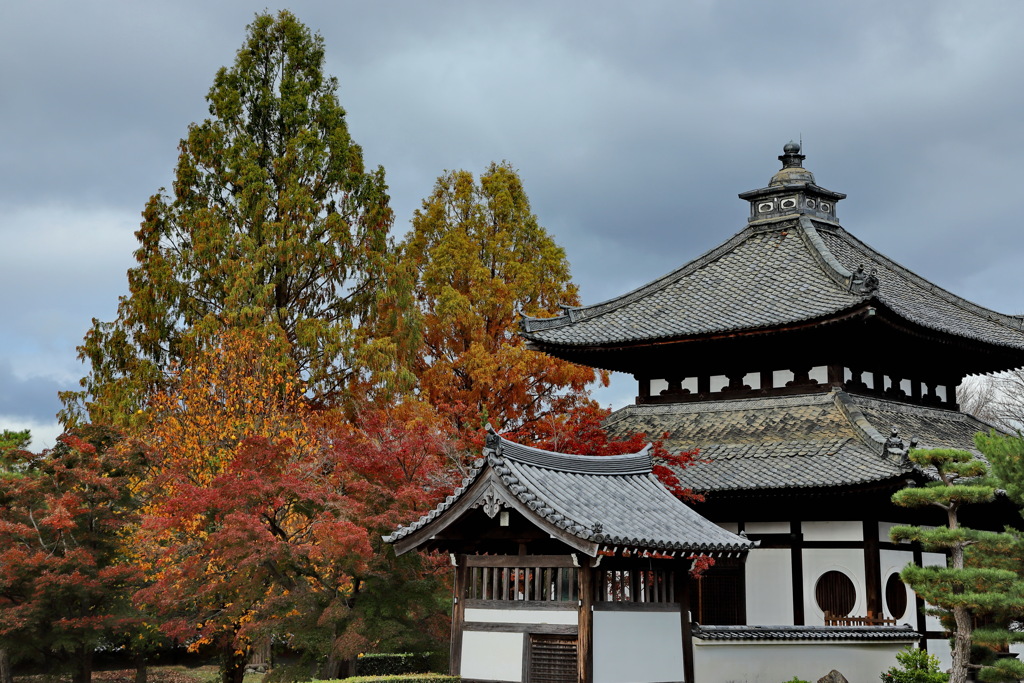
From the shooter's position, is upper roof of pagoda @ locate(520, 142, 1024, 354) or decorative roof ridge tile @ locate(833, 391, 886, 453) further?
upper roof of pagoda @ locate(520, 142, 1024, 354)

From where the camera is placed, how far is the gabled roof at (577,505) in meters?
15.9

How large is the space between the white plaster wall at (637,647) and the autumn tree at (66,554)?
12.6 meters

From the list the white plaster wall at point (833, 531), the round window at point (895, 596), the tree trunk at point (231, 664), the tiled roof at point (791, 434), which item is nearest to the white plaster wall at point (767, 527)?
the white plaster wall at point (833, 531)

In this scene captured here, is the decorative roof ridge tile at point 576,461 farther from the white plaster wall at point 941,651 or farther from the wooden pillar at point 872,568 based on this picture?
the white plaster wall at point 941,651

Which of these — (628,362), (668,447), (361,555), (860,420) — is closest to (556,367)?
(628,362)

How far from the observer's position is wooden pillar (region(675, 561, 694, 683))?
17828mm

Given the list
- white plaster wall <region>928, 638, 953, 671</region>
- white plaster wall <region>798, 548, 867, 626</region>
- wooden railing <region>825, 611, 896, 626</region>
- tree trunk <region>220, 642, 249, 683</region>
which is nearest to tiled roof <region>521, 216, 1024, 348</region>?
white plaster wall <region>798, 548, 867, 626</region>

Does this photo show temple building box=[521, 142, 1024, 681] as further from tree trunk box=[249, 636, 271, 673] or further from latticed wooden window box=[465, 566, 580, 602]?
tree trunk box=[249, 636, 271, 673]

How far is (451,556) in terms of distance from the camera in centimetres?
1819

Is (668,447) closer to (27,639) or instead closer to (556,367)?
(556,367)

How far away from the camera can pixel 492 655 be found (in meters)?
17.0

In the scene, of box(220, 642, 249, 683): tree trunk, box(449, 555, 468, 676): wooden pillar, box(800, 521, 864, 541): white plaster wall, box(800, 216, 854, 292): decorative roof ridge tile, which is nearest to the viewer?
box(449, 555, 468, 676): wooden pillar

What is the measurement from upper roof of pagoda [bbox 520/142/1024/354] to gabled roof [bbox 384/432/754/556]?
277 inches

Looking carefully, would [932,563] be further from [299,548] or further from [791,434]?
[299,548]
